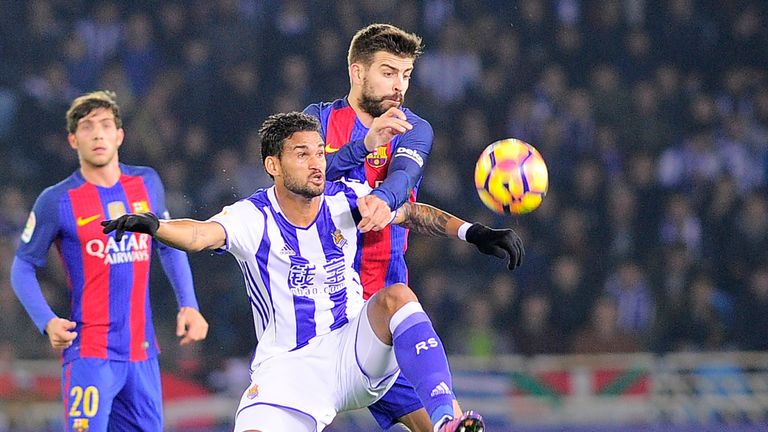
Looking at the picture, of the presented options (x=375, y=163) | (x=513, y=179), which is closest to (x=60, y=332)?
(x=375, y=163)

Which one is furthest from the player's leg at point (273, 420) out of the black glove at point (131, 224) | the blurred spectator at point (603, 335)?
the blurred spectator at point (603, 335)

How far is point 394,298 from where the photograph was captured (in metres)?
4.64

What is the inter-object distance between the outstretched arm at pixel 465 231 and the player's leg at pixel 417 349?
1.58 feet

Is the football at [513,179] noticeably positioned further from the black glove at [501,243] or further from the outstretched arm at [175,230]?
the outstretched arm at [175,230]

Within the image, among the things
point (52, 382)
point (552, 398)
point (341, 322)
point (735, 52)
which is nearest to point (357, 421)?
point (552, 398)

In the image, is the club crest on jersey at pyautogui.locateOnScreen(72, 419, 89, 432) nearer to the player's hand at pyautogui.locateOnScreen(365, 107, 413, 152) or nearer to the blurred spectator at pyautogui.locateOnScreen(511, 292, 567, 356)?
the player's hand at pyautogui.locateOnScreen(365, 107, 413, 152)

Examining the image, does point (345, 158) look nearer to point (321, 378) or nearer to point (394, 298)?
point (394, 298)

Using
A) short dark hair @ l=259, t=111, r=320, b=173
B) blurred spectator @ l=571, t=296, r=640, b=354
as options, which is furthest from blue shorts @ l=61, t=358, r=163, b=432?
blurred spectator @ l=571, t=296, r=640, b=354

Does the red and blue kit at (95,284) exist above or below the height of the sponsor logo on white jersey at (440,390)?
above

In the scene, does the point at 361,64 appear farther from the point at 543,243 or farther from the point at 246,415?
the point at 543,243

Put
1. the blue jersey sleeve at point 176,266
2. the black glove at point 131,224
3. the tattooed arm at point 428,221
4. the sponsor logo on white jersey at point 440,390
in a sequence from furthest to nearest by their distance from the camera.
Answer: the blue jersey sleeve at point 176,266 < the tattooed arm at point 428,221 < the sponsor logo on white jersey at point 440,390 < the black glove at point 131,224

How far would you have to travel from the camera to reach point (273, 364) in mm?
4828

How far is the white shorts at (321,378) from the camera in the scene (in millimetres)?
4691

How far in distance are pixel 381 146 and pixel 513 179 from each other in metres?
0.56
